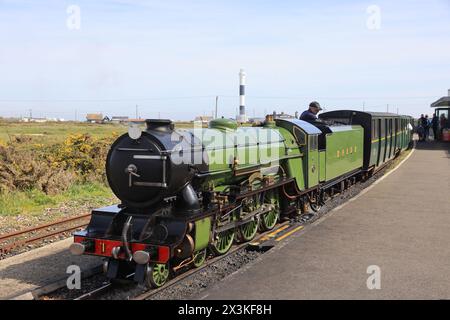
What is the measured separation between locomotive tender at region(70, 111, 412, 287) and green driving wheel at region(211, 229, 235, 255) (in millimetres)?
14

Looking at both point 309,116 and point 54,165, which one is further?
point 54,165

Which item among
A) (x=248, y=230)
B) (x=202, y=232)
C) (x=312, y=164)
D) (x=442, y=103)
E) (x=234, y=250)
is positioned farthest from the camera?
(x=442, y=103)

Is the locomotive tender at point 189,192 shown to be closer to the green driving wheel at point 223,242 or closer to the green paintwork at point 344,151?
the green driving wheel at point 223,242

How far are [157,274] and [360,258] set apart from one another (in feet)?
11.0

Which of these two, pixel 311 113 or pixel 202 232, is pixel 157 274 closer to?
pixel 202 232

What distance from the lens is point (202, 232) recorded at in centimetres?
704

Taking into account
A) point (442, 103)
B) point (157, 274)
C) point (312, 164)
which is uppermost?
point (442, 103)

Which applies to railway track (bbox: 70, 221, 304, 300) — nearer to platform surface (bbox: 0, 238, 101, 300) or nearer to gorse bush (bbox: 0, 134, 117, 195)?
platform surface (bbox: 0, 238, 101, 300)

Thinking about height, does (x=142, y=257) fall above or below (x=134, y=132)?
below

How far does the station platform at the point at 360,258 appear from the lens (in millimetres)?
6168

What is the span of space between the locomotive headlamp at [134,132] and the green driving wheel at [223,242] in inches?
88.7

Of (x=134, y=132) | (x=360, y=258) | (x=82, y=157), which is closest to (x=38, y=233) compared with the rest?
(x=134, y=132)

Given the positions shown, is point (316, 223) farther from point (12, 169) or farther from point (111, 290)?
point (12, 169)
